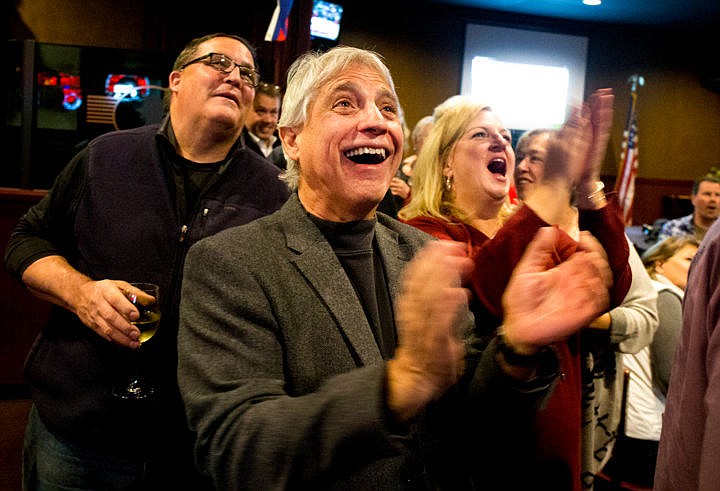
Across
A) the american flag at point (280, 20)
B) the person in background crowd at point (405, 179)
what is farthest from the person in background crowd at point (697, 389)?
the american flag at point (280, 20)

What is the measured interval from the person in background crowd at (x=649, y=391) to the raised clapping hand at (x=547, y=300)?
1739 millimetres

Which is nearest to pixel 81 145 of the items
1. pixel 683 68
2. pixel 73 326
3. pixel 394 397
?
pixel 73 326

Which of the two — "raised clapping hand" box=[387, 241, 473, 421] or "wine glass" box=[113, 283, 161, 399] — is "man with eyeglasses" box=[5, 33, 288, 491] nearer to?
"wine glass" box=[113, 283, 161, 399]

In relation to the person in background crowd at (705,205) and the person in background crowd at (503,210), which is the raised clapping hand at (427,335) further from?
the person in background crowd at (705,205)

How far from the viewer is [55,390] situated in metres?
1.62

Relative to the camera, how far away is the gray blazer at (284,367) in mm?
873

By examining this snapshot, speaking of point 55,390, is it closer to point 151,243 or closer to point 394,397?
point 151,243

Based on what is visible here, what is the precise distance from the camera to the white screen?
30.7ft

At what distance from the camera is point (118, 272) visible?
64.7 inches

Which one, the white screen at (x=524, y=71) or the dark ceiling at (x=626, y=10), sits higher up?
the dark ceiling at (x=626, y=10)

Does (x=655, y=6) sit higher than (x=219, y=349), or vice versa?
(x=655, y=6)

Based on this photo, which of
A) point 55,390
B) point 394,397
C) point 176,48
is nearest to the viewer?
point 394,397

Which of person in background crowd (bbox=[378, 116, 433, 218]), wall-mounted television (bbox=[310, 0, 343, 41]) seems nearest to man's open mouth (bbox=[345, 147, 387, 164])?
person in background crowd (bbox=[378, 116, 433, 218])

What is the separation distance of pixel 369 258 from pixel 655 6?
8551 mm
